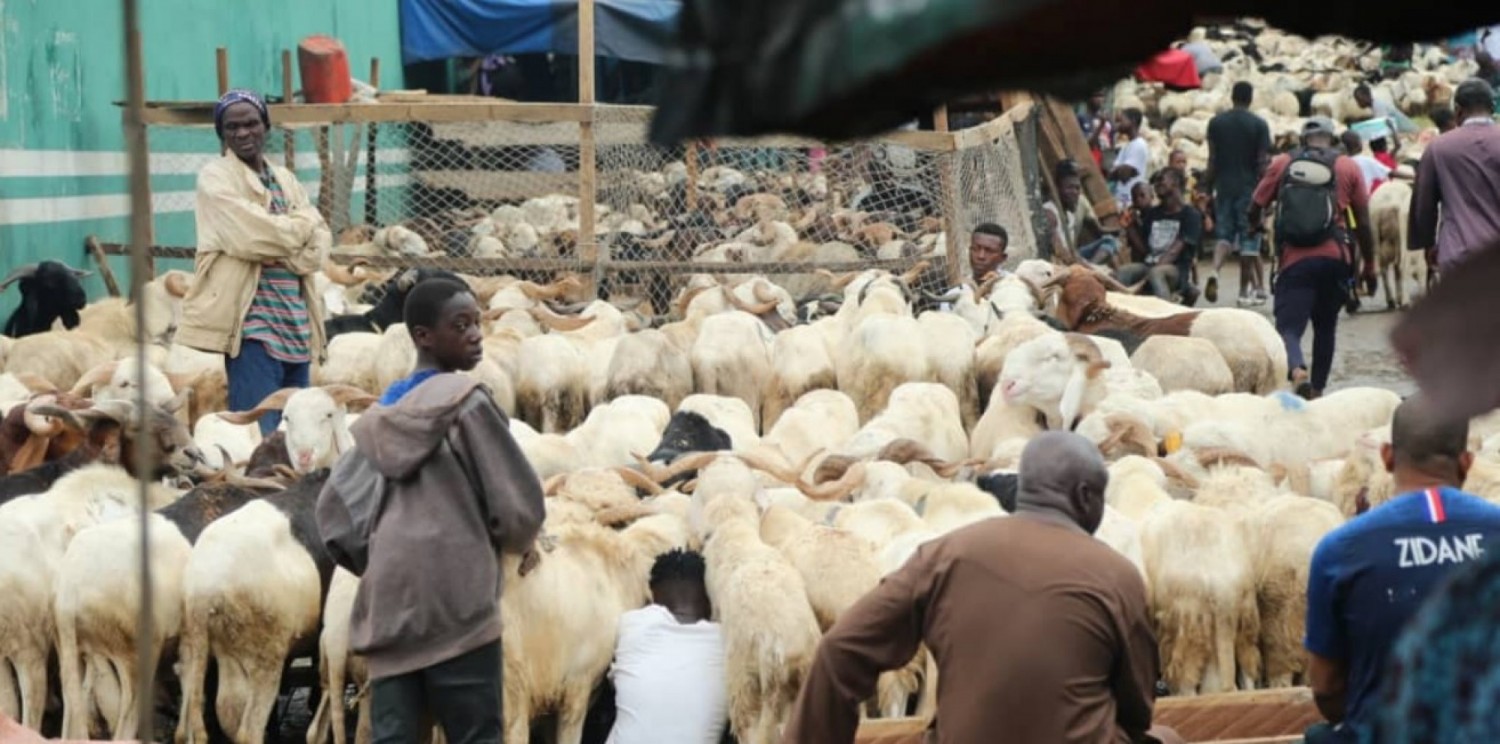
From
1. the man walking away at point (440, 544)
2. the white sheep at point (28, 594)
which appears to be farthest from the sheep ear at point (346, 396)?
the man walking away at point (440, 544)

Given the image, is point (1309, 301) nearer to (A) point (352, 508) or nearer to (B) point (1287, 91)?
(A) point (352, 508)

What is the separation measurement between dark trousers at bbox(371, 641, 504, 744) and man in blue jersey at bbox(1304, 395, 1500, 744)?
2280 mm

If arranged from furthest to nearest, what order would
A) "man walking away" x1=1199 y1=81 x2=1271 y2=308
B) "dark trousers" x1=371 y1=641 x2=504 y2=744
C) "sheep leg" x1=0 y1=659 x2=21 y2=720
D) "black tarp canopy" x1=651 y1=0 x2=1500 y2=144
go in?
"man walking away" x1=1199 y1=81 x2=1271 y2=308 < "sheep leg" x1=0 y1=659 x2=21 y2=720 < "dark trousers" x1=371 y1=641 x2=504 y2=744 < "black tarp canopy" x1=651 y1=0 x2=1500 y2=144

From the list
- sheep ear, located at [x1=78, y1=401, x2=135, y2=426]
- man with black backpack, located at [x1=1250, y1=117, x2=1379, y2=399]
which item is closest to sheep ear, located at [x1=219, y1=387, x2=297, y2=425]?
sheep ear, located at [x1=78, y1=401, x2=135, y2=426]

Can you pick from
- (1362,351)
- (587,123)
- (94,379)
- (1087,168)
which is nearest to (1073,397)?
(587,123)

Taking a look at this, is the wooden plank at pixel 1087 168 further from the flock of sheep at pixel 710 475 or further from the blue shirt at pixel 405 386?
the blue shirt at pixel 405 386

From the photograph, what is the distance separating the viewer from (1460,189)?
34.3ft

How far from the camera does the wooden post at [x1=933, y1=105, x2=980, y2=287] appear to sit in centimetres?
1422

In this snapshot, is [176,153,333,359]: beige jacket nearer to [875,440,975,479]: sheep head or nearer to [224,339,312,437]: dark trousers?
[224,339,312,437]: dark trousers

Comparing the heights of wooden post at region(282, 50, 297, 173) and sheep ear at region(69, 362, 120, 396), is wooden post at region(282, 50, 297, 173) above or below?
above

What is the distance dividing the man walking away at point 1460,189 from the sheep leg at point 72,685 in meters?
6.00

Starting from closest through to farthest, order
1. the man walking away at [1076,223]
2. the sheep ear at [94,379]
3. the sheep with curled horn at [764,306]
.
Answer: the sheep ear at [94,379] → the sheep with curled horn at [764,306] → the man walking away at [1076,223]

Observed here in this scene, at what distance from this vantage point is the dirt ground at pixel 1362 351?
15648mm

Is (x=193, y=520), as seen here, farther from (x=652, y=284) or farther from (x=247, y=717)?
(x=652, y=284)
